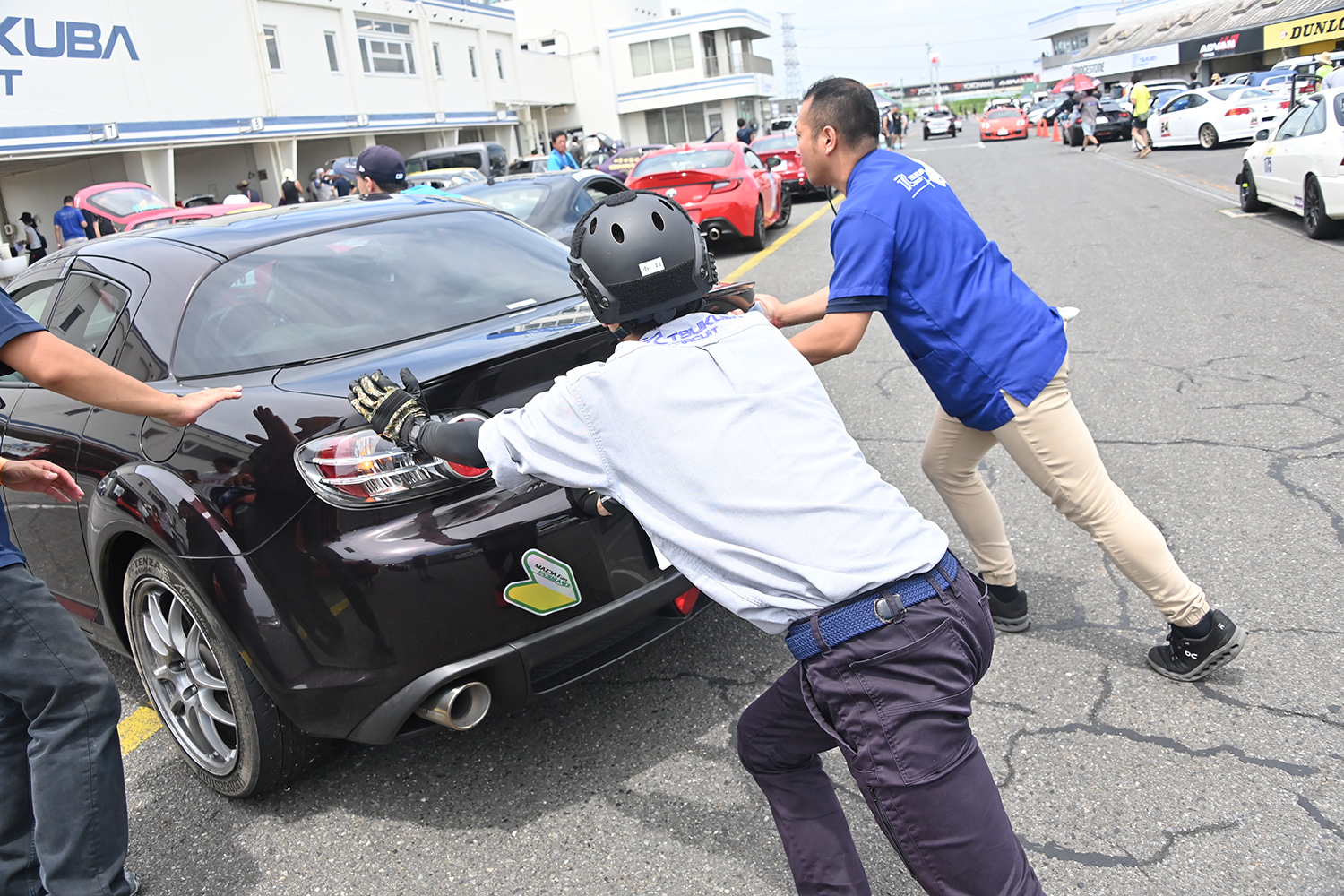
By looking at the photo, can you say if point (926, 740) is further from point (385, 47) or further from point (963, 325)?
point (385, 47)

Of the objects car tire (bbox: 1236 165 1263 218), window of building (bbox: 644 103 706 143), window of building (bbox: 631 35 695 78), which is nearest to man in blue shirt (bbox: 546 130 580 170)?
car tire (bbox: 1236 165 1263 218)

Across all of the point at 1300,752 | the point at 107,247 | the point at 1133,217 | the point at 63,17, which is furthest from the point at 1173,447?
the point at 63,17

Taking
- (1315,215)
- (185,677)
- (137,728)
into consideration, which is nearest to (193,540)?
(185,677)

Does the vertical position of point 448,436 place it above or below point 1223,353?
above

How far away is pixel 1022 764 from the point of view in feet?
9.08

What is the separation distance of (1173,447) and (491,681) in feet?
12.8

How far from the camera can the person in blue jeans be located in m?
2.25

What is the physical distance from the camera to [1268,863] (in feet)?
7.59

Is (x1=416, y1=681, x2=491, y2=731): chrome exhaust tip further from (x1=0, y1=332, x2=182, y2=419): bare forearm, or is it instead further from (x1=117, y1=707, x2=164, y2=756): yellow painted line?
(x1=117, y1=707, x2=164, y2=756): yellow painted line

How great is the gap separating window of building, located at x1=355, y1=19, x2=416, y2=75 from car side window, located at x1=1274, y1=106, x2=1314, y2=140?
33.2 metres

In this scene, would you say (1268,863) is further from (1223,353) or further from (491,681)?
(1223,353)

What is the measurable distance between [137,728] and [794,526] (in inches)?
110

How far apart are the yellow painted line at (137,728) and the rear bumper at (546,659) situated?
1.24 m

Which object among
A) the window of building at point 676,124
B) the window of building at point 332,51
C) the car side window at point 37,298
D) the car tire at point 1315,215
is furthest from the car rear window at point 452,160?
the window of building at point 676,124
